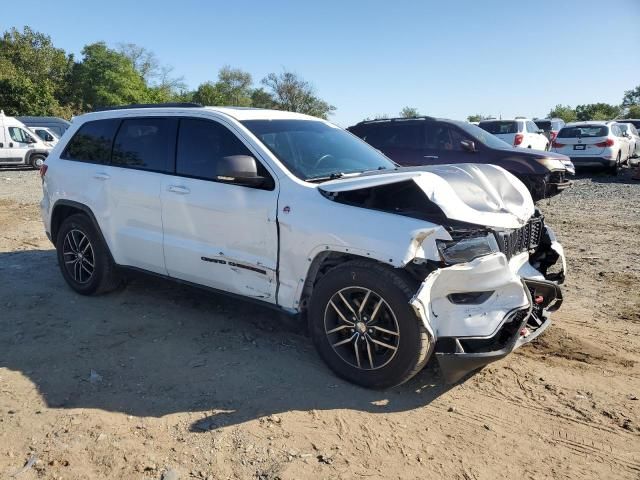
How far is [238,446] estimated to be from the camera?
119 inches

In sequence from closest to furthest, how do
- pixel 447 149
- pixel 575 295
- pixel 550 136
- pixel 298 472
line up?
pixel 298 472 → pixel 575 295 → pixel 447 149 → pixel 550 136

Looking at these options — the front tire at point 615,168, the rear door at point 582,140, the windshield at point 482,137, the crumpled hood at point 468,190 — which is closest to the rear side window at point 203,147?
the crumpled hood at point 468,190

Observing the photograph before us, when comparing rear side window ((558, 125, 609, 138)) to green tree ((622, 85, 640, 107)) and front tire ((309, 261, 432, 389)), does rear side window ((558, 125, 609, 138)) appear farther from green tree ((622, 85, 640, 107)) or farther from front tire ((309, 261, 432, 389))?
green tree ((622, 85, 640, 107))

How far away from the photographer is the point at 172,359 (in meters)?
4.09

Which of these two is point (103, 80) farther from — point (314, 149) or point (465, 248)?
point (465, 248)

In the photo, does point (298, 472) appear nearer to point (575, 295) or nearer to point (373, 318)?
point (373, 318)

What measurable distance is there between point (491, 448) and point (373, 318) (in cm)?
101

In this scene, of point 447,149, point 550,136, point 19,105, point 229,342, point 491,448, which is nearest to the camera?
point 491,448

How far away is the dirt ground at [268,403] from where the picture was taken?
2.88 meters

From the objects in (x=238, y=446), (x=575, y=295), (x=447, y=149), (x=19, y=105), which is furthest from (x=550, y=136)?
(x=19, y=105)

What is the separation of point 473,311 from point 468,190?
33.3 inches

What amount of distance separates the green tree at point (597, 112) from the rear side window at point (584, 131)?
3687 centimetres

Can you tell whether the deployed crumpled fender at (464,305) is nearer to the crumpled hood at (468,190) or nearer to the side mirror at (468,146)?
the crumpled hood at (468,190)

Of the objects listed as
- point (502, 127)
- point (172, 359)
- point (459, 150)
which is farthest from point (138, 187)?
point (502, 127)
